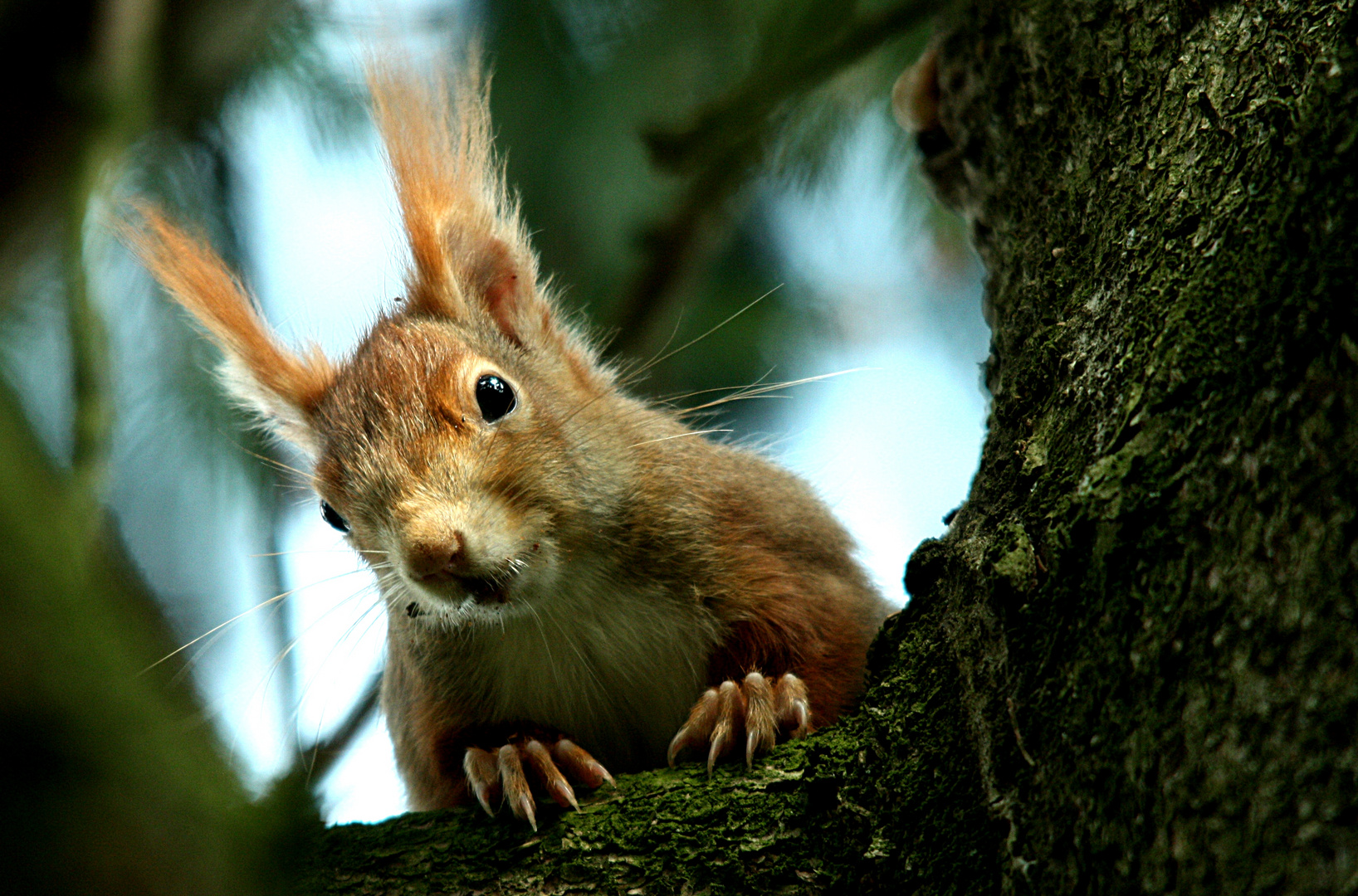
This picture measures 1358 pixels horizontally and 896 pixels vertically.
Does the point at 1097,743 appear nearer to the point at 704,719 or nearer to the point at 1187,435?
the point at 1187,435

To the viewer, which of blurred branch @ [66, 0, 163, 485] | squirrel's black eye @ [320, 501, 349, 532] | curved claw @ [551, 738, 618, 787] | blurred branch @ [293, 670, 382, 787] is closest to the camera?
curved claw @ [551, 738, 618, 787]

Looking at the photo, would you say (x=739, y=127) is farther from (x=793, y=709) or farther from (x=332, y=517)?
(x=793, y=709)

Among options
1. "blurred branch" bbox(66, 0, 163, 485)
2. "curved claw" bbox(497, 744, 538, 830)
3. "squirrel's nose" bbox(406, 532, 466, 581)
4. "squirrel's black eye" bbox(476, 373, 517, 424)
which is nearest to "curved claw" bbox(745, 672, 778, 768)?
"curved claw" bbox(497, 744, 538, 830)

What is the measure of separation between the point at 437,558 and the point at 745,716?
748 millimetres

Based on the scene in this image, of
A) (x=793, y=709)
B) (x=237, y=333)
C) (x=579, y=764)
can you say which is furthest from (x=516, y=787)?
(x=237, y=333)

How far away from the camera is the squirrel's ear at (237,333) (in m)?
3.27

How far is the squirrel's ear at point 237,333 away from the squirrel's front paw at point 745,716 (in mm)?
1466

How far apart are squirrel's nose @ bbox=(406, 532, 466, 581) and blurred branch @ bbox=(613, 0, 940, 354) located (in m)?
1.49

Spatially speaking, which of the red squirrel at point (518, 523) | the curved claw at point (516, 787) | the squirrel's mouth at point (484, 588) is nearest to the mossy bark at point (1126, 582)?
the curved claw at point (516, 787)

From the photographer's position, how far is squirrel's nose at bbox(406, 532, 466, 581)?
242 cm

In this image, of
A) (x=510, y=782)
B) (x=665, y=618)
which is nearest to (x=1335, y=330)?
(x=510, y=782)

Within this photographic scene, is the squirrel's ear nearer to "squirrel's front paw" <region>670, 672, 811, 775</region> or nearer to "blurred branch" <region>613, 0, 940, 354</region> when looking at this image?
"blurred branch" <region>613, 0, 940, 354</region>

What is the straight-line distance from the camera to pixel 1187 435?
57.9 inches

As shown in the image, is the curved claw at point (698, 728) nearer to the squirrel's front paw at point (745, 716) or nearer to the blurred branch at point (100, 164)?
the squirrel's front paw at point (745, 716)
